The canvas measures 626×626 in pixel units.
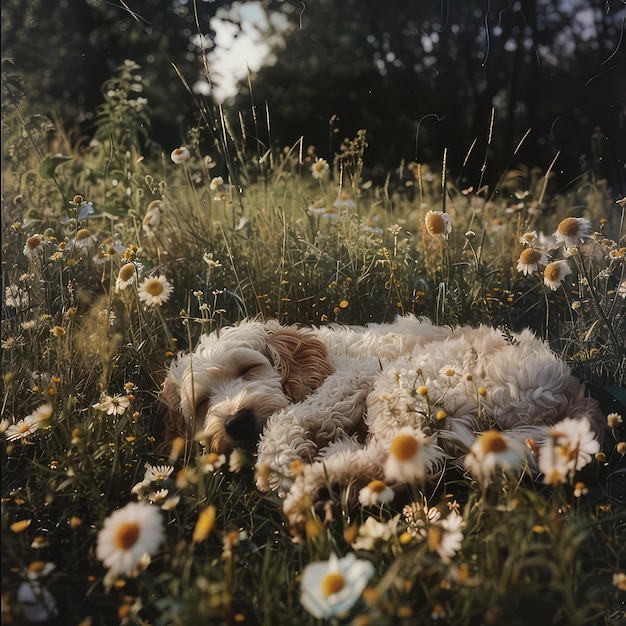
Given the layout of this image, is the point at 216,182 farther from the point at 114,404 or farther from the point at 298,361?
the point at 114,404

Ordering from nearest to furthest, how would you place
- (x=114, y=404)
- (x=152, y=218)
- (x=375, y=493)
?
(x=375, y=493) < (x=114, y=404) < (x=152, y=218)

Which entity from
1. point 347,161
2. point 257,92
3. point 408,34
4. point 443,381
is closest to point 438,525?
point 443,381

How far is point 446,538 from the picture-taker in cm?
197

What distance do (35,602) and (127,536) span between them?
A: 1.37ft

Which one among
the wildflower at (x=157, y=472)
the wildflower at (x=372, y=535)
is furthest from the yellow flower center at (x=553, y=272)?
the wildflower at (x=157, y=472)

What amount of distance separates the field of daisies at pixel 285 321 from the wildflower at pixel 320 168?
2cm

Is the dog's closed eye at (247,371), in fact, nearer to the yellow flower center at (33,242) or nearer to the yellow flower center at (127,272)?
the yellow flower center at (127,272)

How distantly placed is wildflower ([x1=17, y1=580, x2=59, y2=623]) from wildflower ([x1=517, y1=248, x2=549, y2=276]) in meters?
2.49

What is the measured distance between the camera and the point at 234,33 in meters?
3.32

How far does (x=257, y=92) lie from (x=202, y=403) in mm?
1788

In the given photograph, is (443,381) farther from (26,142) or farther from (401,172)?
(26,142)

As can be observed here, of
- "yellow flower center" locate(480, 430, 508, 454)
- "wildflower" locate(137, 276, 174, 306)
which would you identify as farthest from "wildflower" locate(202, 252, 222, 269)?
"yellow flower center" locate(480, 430, 508, 454)

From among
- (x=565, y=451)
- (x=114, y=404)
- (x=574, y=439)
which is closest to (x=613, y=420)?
(x=574, y=439)

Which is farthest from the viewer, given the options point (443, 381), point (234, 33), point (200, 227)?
point (200, 227)
